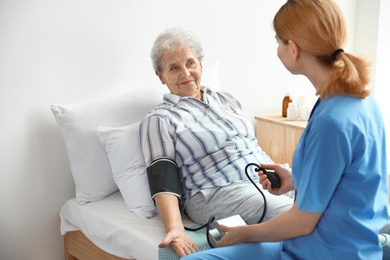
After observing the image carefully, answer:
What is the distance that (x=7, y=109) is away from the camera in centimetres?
182

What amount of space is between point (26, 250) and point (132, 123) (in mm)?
682

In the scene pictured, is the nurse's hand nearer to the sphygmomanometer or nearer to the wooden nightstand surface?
the sphygmomanometer

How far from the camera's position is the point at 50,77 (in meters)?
1.92

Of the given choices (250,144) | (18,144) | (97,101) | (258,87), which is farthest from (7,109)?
(258,87)

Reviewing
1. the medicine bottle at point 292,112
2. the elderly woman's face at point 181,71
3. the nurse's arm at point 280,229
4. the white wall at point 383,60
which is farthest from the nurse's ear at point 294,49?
the white wall at point 383,60

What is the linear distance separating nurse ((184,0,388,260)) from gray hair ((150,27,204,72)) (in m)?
0.75

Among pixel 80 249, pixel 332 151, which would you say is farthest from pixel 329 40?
pixel 80 249

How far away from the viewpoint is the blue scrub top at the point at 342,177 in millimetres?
1130

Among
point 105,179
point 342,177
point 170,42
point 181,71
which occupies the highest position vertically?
point 170,42

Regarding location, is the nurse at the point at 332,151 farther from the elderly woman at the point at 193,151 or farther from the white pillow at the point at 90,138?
the white pillow at the point at 90,138

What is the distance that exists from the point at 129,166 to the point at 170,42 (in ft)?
1.74

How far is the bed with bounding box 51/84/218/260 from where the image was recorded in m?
1.78

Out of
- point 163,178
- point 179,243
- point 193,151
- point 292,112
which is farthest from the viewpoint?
point 292,112

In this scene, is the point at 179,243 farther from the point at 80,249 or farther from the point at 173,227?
the point at 80,249
